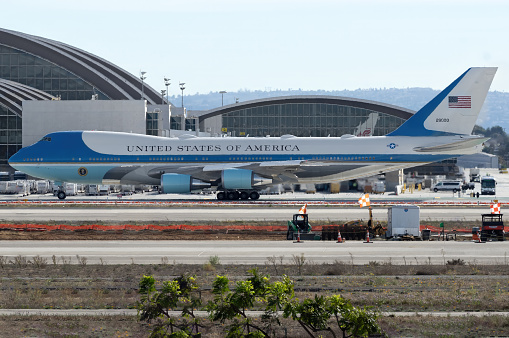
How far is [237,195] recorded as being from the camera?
6384 centimetres

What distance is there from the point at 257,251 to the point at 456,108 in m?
38.1

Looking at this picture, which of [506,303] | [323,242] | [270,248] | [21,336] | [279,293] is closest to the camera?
[279,293]

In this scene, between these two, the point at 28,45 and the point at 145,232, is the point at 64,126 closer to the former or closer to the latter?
the point at 28,45

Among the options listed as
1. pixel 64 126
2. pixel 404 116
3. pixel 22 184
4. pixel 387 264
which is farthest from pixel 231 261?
pixel 404 116

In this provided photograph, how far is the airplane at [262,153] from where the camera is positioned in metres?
63.3

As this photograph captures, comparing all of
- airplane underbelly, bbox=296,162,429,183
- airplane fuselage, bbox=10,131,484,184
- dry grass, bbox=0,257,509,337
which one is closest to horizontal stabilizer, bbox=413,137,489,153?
airplane fuselage, bbox=10,131,484,184

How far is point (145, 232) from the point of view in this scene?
39812 millimetres

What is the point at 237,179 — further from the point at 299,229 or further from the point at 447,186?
the point at 447,186

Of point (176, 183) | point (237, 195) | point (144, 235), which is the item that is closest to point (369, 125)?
point (237, 195)

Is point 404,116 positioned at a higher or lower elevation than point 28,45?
lower

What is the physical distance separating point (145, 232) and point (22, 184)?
40962 mm

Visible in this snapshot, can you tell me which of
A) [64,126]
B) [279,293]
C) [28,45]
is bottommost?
[279,293]

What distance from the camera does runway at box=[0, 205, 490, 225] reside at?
47.1 meters

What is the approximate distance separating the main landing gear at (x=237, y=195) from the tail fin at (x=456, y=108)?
47.9ft
